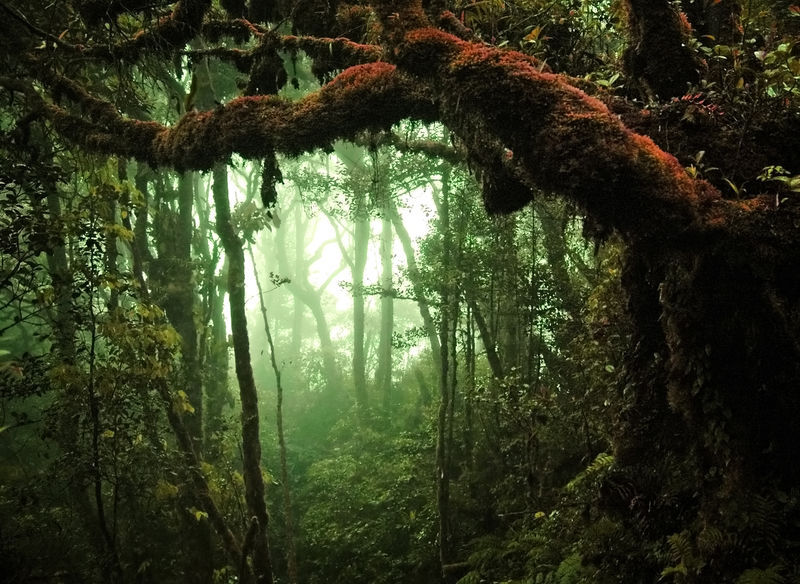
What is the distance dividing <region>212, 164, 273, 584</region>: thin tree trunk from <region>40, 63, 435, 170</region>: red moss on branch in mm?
1955

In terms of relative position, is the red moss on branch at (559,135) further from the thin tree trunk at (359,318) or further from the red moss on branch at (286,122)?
the thin tree trunk at (359,318)

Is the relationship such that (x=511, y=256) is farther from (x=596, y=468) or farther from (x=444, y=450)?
(x=596, y=468)

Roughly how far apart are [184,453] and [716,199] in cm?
710

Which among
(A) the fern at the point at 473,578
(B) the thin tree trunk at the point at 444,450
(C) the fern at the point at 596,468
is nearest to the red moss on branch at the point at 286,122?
(C) the fern at the point at 596,468

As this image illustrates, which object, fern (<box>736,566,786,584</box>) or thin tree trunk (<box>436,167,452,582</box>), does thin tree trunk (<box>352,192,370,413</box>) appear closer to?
thin tree trunk (<box>436,167,452,582</box>)

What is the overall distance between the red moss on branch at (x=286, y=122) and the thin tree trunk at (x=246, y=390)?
6.41ft

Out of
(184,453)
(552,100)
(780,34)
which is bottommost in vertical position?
(184,453)

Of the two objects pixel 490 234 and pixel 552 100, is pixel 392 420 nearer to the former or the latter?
pixel 490 234

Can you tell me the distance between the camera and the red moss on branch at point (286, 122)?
13.0 feet

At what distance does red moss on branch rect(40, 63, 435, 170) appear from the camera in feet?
13.0

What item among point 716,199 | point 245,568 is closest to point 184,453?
point 245,568

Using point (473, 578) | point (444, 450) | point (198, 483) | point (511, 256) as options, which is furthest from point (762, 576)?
point (511, 256)

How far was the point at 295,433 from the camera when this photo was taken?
19531 mm

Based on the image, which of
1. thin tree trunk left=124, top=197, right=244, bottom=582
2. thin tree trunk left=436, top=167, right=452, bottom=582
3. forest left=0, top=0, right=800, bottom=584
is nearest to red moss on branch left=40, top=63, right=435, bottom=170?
forest left=0, top=0, right=800, bottom=584
